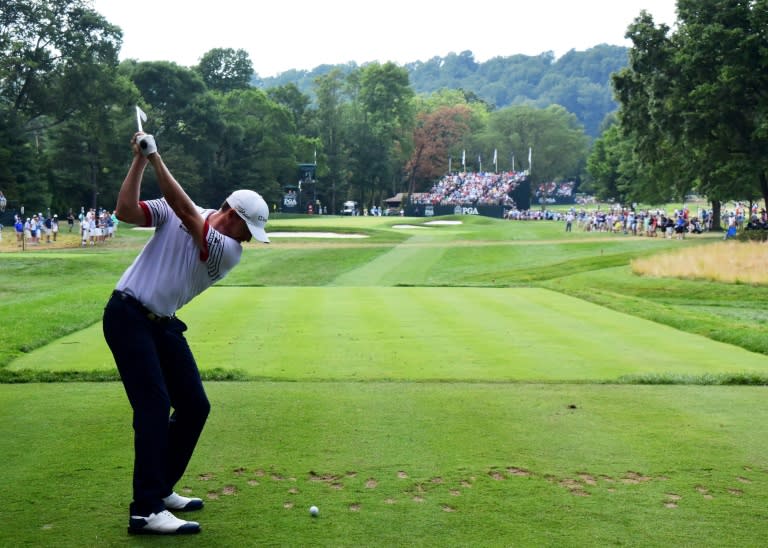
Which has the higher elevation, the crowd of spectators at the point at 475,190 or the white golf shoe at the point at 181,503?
the crowd of spectators at the point at 475,190

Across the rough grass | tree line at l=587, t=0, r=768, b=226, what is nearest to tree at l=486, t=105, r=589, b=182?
tree line at l=587, t=0, r=768, b=226

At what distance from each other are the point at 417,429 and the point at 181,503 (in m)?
2.67

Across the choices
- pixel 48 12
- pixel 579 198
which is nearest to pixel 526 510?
pixel 48 12

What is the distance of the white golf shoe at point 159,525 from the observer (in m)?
5.53

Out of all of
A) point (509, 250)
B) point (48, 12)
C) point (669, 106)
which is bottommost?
point (509, 250)

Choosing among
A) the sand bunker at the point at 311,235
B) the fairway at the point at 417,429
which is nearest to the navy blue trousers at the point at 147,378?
the fairway at the point at 417,429

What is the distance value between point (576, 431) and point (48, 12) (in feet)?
259

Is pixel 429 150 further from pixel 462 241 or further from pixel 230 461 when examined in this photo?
pixel 230 461

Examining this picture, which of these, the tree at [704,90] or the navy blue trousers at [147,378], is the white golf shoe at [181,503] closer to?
the navy blue trousers at [147,378]

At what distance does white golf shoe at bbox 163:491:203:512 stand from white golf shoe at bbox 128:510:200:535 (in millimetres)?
313

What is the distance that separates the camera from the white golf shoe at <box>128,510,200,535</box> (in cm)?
553

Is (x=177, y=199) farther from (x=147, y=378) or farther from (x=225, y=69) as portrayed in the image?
(x=225, y=69)

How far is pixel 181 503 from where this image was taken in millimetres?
5938

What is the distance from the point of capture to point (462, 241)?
5603cm
